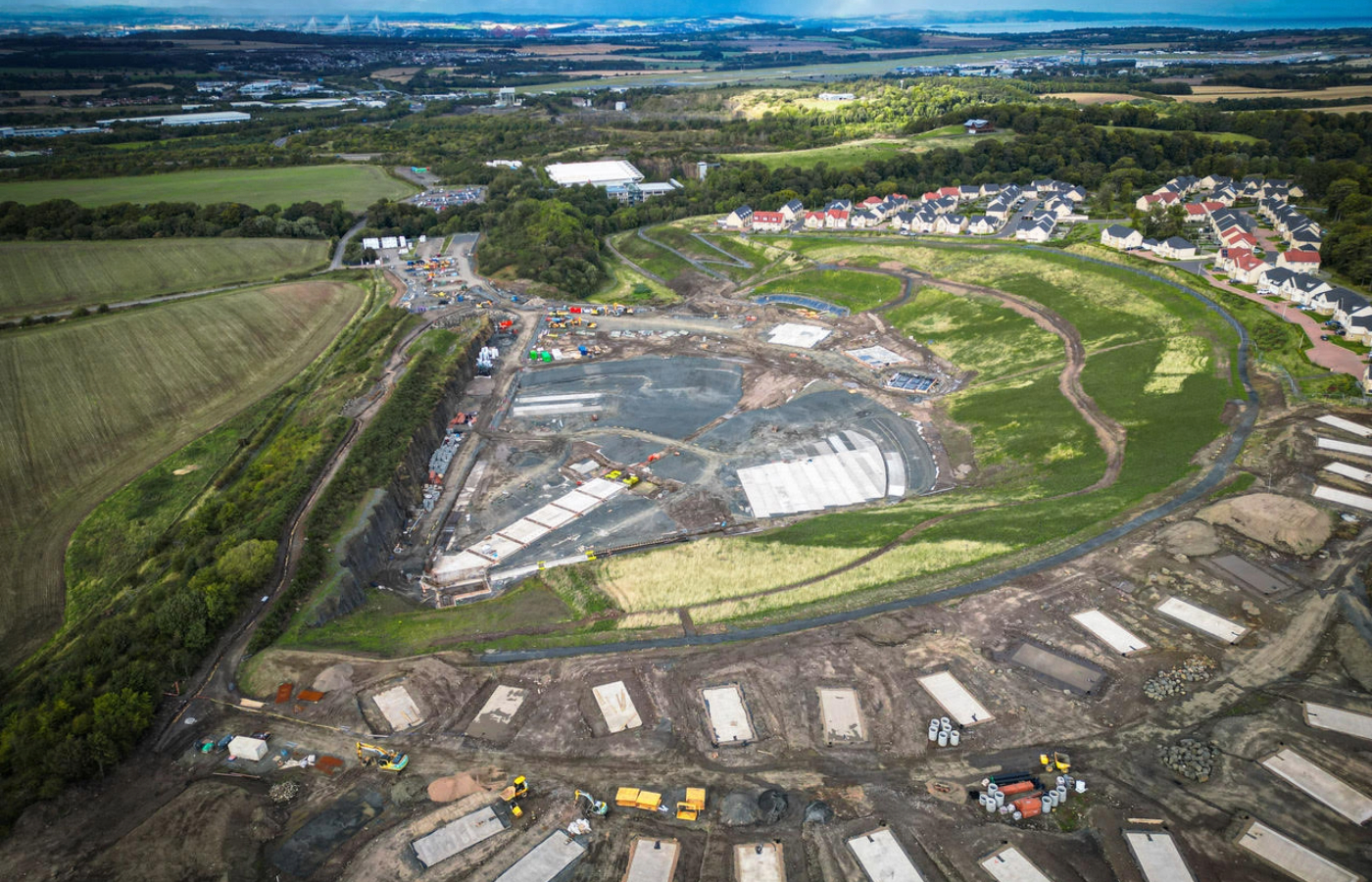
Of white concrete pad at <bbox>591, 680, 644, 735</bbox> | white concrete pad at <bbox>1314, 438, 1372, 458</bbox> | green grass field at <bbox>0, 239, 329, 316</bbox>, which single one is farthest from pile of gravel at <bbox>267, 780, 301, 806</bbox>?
green grass field at <bbox>0, 239, 329, 316</bbox>

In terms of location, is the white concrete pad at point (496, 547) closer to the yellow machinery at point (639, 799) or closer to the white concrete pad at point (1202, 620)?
the yellow machinery at point (639, 799)

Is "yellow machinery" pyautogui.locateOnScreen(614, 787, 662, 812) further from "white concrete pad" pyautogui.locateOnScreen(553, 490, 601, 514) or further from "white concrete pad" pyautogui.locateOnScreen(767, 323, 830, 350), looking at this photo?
"white concrete pad" pyautogui.locateOnScreen(767, 323, 830, 350)

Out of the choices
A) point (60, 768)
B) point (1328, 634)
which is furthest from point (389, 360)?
point (1328, 634)

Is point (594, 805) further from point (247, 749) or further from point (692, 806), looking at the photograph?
point (247, 749)

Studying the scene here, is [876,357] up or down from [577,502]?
up

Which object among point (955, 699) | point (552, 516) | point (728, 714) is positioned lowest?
point (552, 516)

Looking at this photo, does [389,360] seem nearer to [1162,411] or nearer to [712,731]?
[712,731]

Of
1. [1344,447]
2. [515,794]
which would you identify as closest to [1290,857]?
[515,794]
